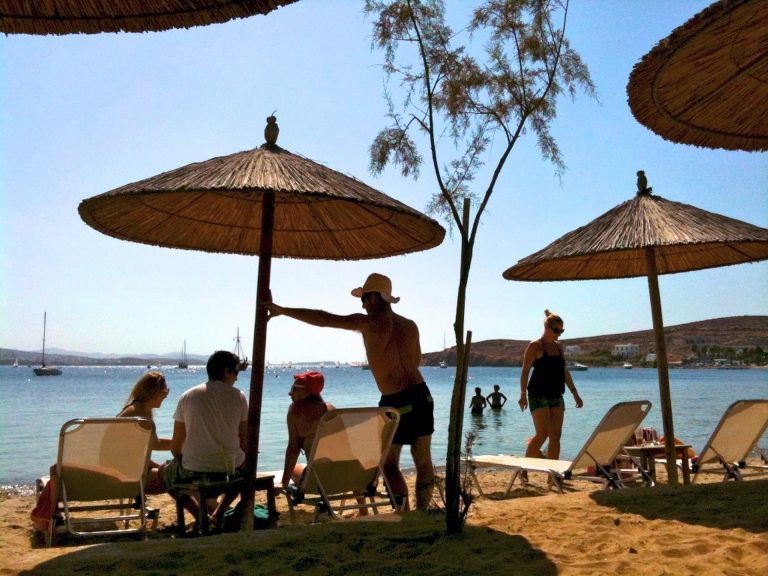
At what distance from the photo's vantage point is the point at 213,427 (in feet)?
13.2

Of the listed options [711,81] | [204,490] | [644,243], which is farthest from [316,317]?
[644,243]

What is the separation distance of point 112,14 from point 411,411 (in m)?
2.63

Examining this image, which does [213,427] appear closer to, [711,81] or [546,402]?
[711,81]

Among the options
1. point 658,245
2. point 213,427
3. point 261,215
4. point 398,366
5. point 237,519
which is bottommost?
point 237,519

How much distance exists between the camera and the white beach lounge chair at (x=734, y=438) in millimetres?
5754

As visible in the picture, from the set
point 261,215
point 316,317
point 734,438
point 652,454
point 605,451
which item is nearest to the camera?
point 316,317

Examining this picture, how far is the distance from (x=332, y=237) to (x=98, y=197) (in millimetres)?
1844

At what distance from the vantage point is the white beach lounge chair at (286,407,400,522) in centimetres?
392

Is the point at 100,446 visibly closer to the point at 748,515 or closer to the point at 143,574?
the point at 143,574

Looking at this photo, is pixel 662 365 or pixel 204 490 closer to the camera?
pixel 204 490

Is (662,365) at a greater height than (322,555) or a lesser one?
greater

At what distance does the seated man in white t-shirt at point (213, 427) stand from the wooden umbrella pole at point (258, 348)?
140 millimetres

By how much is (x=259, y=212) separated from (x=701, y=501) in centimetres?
339

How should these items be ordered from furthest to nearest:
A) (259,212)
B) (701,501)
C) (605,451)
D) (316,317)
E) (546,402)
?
(546,402) → (605,451) → (259,212) → (701,501) → (316,317)
